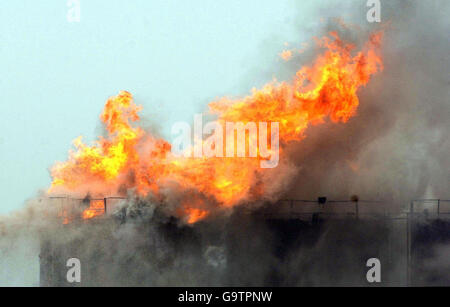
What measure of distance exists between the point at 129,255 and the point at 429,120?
2318cm

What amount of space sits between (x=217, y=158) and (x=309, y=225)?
659cm

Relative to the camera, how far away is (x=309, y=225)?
50.3 metres

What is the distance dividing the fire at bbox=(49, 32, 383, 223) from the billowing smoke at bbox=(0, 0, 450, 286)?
1046mm

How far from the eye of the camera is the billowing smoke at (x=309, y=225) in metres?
48.7

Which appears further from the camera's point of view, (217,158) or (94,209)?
(94,209)

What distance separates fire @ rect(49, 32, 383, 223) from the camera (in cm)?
4884

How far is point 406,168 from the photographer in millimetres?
58312

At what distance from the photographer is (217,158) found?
49062 millimetres

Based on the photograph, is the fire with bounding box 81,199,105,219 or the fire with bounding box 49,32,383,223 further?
the fire with bounding box 81,199,105,219

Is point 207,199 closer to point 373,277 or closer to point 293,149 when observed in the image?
point 293,149

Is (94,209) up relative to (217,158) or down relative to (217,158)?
down

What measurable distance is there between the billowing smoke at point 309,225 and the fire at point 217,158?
105 cm

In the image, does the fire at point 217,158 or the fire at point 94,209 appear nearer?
the fire at point 217,158
